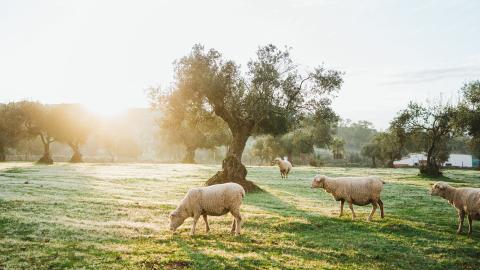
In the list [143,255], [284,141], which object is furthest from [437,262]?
[284,141]

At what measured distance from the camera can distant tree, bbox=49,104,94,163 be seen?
91.3m

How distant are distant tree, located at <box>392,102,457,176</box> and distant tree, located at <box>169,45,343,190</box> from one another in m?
27.7

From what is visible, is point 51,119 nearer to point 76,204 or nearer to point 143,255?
point 76,204

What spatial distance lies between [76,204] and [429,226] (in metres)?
20.5

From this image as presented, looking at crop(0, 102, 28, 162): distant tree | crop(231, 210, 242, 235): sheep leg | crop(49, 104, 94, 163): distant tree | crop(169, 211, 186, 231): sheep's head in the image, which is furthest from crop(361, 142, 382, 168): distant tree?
crop(169, 211, 186, 231): sheep's head

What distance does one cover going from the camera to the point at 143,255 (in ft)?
47.5

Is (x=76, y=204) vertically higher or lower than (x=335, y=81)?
lower

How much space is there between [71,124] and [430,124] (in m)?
75.0

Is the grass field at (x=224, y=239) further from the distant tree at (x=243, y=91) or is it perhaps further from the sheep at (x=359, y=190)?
the distant tree at (x=243, y=91)

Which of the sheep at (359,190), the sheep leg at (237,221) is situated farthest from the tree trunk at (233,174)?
the sheep leg at (237,221)

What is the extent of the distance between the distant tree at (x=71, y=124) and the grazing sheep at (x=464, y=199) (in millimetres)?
86843

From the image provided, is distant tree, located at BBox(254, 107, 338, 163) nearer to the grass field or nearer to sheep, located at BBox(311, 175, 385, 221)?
sheep, located at BBox(311, 175, 385, 221)

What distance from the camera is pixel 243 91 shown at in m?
39.1

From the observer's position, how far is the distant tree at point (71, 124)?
91262 mm
